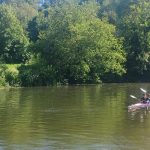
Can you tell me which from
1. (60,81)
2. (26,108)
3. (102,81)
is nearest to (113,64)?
(102,81)

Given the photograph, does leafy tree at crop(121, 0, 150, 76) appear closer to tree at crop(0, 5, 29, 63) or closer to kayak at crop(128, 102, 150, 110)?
tree at crop(0, 5, 29, 63)

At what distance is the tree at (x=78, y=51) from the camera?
3265 inches

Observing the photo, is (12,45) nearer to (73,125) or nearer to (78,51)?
(78,51)

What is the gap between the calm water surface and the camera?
2485 centimetres

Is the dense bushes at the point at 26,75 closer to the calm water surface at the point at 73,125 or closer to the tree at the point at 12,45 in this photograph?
the tree at the point at 12,45

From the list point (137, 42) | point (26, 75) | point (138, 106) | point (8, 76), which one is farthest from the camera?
point (137, 42)

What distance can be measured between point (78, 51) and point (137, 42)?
555 inches

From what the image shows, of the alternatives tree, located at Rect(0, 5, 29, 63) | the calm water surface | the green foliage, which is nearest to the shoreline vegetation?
tree, located at Rect(0, 5, 29, 63)

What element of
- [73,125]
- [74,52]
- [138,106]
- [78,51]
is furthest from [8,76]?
[73,125]

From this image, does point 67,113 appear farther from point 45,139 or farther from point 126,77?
point 126,77

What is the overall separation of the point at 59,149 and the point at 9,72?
53703 mm

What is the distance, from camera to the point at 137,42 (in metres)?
91.8

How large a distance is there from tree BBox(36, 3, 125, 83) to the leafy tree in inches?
237

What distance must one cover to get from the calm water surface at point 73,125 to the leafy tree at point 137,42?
142ft
